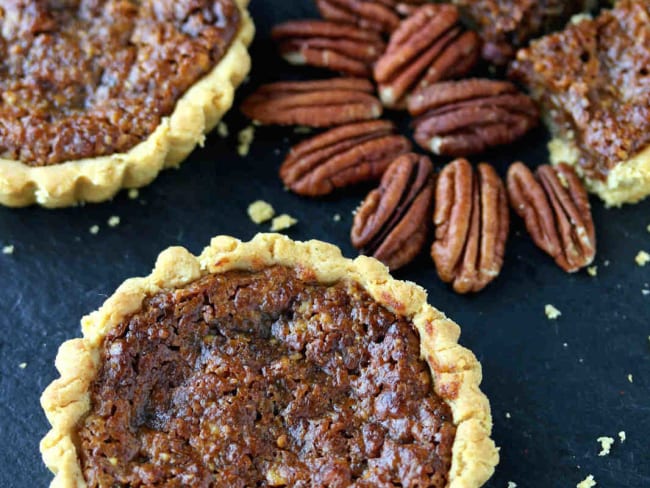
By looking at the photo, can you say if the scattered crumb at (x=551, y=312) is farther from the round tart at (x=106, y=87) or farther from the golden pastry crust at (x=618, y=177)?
the round tart at (x=106, y=87)

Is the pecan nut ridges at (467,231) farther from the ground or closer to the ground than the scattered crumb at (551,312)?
farther from the ground

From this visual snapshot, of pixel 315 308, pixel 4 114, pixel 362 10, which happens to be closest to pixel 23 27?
pixel 4 114

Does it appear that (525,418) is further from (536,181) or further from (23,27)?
(23,27)

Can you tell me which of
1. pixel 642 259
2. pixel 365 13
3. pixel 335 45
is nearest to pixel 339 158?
pixel 335 45

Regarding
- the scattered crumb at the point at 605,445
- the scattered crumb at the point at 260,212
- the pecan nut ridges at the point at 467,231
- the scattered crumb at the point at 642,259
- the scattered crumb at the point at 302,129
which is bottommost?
the scattered crumb at the point at 605,445

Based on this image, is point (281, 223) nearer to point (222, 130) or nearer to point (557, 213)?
point (222, 130)

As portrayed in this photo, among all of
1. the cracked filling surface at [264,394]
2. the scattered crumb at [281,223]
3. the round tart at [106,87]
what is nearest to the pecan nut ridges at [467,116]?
the scattered crumb at [281,223]

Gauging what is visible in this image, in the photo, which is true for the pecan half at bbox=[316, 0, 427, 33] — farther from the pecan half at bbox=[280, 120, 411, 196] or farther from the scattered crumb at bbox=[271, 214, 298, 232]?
the scattered crumb at bbox=[271, 214, 298, 232]
